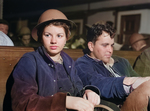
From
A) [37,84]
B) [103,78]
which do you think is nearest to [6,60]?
[37,84]

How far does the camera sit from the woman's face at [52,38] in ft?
5.83

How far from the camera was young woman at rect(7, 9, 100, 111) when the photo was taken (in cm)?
150

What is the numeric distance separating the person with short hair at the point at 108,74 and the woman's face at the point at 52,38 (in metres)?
0.48

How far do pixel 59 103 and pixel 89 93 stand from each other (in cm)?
29

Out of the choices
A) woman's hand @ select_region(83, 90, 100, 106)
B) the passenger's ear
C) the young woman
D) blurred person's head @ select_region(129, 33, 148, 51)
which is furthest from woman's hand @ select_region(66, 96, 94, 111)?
blurred person's head @ select_region(129, 33, 148, 51)

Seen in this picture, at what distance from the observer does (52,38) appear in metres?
1.77

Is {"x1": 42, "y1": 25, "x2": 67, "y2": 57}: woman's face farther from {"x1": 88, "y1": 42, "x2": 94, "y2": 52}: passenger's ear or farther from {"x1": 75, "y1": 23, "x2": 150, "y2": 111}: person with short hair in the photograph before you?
{"x1": 88, "y1": 42, "x2": 94, "y2": 52}: passenger's ear

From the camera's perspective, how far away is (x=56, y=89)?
1.77 meters

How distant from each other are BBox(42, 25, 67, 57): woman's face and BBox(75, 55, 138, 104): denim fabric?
473 mm

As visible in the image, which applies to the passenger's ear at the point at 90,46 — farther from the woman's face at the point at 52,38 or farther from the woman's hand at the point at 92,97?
the woman's hand at the point at 92,97

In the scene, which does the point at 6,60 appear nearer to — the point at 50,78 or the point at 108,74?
the point at 50,78

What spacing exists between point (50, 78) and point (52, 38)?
0.32 metres

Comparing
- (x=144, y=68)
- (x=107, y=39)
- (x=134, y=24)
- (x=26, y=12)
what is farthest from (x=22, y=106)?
(x=26, y=12)

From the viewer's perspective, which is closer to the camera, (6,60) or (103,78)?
(6,60)
